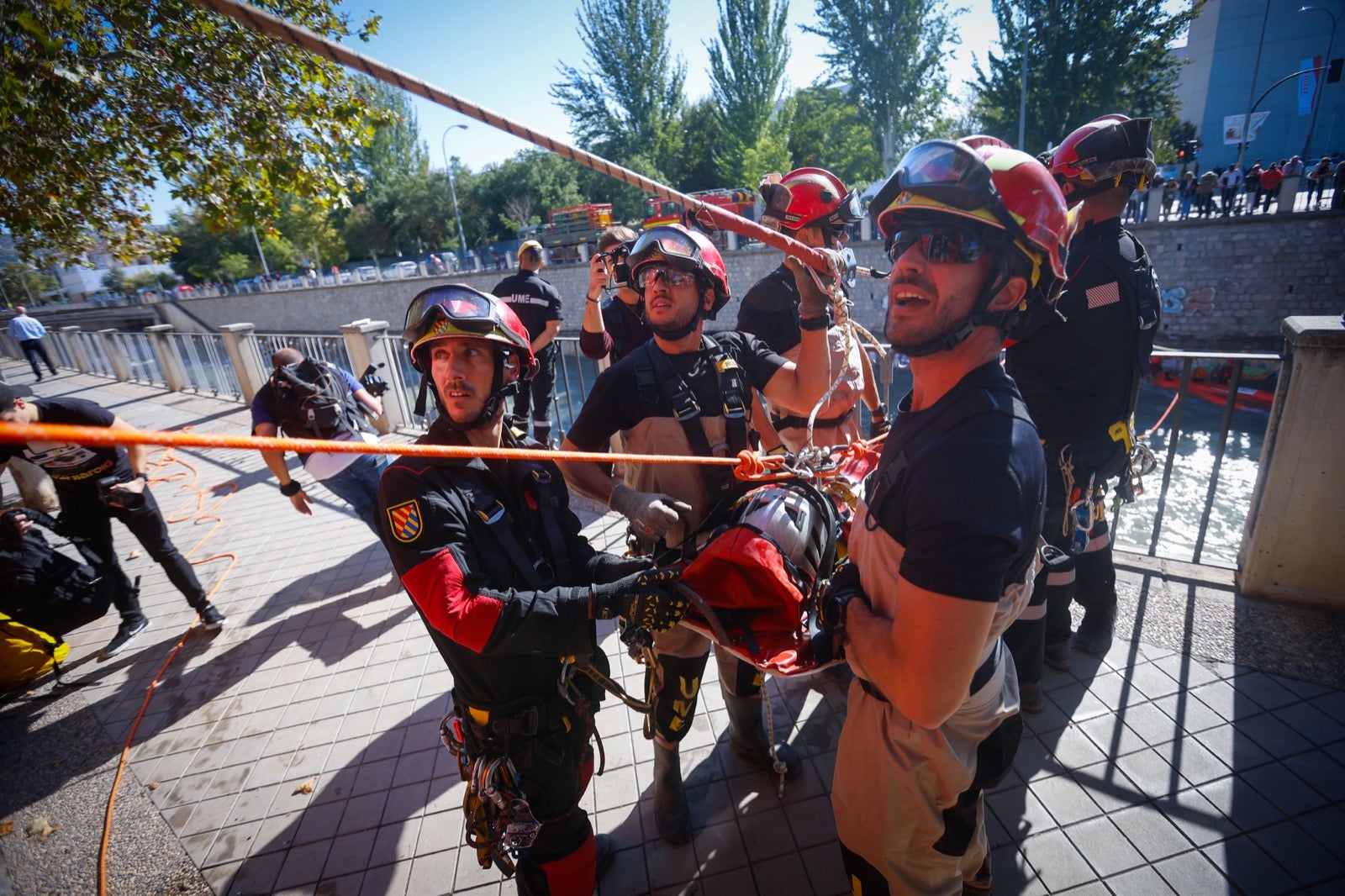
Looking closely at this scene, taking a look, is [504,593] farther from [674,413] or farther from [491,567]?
[674,413]

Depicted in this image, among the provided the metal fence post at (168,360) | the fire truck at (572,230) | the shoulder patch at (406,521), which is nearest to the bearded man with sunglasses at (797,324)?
the shoulder patch at (406,521)

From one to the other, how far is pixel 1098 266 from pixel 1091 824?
2.87 metres

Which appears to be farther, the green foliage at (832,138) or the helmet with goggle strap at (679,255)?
the green foliage at (832,138)

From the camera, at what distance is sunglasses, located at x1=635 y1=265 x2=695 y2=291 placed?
2.88 m

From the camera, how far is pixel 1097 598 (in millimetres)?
3771

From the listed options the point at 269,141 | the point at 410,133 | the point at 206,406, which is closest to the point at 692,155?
the point at 410,133

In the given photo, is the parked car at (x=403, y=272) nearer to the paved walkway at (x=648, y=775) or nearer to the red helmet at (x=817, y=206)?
the paved walkway at (x=648, y=775)

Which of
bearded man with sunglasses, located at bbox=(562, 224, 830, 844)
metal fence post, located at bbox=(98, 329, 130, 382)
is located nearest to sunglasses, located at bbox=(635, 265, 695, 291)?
bearded man with sunglasses, located at bbox=(562, 224, 830, 844)

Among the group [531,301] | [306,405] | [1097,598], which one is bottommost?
[1097,598]

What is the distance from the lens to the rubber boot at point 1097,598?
12.3 feet

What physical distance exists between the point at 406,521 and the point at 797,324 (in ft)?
9.44

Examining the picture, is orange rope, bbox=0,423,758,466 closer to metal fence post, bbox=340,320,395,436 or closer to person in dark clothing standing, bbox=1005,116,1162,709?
person in dark clothing standing, bbox=1005,116,1162,709

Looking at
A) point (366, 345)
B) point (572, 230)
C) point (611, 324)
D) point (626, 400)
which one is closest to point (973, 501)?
point (626, 400)

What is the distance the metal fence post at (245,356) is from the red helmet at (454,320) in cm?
1198
